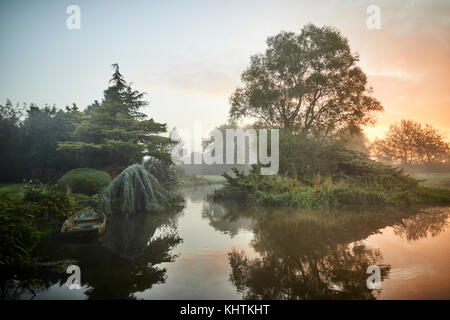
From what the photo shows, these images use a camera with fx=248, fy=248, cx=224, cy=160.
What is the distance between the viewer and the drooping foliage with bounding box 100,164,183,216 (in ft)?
38.9

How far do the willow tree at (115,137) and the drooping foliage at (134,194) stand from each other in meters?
5.54

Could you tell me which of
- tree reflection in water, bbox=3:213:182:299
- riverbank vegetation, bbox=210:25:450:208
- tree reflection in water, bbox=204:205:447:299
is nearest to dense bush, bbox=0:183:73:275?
tree reflection in water, bbox=3:213:182:299

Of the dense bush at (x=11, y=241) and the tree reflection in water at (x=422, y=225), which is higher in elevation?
the dense bush at (x=11, y=241)

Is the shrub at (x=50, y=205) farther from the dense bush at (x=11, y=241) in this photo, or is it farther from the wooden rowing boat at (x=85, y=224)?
the dense bush at (x=11, y=241)

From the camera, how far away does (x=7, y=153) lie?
68.3 feet

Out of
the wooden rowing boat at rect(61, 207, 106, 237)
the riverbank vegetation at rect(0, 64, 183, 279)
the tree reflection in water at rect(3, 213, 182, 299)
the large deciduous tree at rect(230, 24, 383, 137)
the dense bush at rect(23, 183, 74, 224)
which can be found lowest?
the tree reflection in water at rect(3, 213, 182, 299)

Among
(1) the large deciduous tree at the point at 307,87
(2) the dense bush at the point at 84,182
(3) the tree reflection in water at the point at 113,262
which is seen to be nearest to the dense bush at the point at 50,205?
(3) the tree reflection in water at the point at 113,262

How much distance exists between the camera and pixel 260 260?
19.0 feet

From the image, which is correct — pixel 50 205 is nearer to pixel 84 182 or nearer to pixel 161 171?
pixel 84 182

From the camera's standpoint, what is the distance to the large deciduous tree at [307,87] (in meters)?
22.3

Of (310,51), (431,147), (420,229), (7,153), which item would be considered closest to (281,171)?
(420,229)

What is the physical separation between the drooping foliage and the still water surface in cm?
189

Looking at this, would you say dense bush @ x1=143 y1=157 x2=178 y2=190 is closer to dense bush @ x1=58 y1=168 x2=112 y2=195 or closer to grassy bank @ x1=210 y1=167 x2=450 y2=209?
grassy bank @ x1=210 y1=167 x2=450 y2=209
